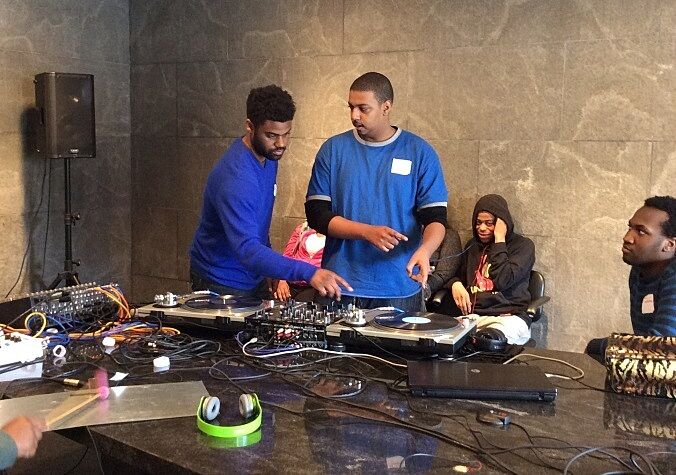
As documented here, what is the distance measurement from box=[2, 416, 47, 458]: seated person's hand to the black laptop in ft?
2.71

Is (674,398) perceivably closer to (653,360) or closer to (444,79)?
(653,360)

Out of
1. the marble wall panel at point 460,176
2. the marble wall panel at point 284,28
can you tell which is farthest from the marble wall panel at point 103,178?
the marble wall panel at point 460,176

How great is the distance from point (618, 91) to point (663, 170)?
48 centimetres

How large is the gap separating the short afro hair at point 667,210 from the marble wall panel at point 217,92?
10.1 feet

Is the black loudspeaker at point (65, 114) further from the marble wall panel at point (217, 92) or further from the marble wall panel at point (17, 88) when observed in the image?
the marble wall panel at point (217, 92)

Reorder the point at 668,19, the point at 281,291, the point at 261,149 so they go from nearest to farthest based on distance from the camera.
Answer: the point at 261,149, the point at 281,291, the point at 668,19

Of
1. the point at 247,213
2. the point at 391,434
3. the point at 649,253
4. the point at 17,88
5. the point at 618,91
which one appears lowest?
the point at 391,434


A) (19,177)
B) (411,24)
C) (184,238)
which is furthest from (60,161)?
(411,24)

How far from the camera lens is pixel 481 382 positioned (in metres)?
1.74

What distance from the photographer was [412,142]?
2832 millimetres

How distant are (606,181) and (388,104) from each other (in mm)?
1703

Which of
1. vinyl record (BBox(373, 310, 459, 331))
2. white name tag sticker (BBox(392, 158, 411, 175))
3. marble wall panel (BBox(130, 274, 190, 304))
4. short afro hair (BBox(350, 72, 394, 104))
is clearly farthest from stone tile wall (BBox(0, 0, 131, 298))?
vinyl record (BBox(373, 310, 459, 331))

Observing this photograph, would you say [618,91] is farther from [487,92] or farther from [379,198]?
[379,198]

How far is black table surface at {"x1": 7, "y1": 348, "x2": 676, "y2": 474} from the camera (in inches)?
53.6
